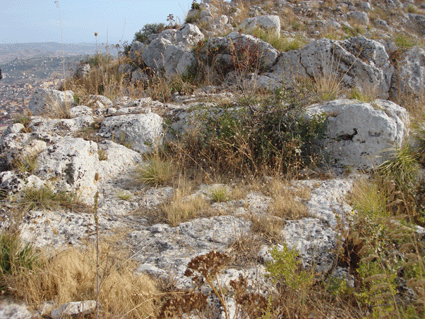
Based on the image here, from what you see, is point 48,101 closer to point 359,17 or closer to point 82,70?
point 82,70

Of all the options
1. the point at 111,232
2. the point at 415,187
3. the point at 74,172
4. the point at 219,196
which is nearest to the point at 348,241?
the point at 219,196

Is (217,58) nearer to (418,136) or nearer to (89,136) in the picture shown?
(89,136)

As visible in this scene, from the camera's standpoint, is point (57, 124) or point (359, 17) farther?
point (359, 17)

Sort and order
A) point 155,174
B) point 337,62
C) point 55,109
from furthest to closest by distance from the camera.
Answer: point 337,62
point 55,109
point 155,174

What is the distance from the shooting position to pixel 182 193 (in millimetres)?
4262

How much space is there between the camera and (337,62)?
25.9 feet

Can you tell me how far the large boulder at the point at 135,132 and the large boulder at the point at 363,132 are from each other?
11.0 feet

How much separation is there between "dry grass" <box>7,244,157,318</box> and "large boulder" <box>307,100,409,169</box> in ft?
14.0

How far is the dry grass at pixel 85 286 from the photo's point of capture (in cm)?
220

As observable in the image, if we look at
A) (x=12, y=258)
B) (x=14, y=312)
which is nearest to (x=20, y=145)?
(x=12, y=258)

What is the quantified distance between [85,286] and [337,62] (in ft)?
27.7

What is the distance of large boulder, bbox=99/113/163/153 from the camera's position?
5.62 m

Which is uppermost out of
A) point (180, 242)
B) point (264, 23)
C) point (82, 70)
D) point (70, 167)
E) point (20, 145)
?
point (264, 23)

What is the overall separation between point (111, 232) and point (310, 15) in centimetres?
1585
